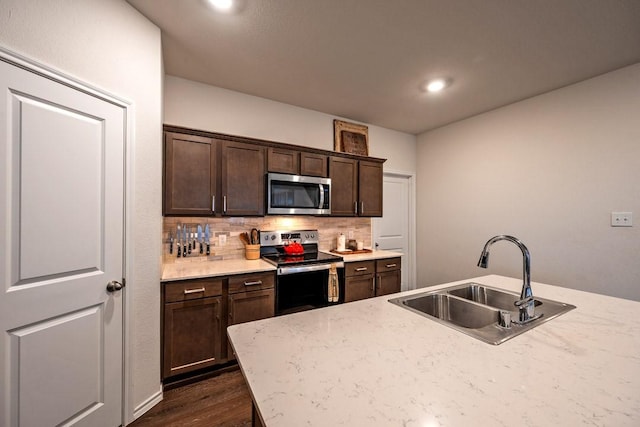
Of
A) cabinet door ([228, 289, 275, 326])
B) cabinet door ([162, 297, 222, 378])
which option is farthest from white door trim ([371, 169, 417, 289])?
cabinet door ([162, 297, 222, 378])

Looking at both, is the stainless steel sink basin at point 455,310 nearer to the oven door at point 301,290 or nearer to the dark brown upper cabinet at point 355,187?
the oven door at point 301,290

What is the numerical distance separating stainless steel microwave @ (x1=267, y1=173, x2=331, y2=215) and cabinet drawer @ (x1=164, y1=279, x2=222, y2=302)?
862 mm

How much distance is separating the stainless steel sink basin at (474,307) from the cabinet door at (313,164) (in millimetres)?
1799

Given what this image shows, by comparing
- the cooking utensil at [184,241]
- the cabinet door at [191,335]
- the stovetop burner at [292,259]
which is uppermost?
the cooking utensil at [184,241]

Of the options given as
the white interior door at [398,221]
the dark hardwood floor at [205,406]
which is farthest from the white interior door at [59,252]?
the white interior door at [398,221]

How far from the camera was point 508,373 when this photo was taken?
2.51 feet

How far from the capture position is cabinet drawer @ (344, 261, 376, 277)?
2799mm

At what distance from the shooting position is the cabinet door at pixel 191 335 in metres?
1.91

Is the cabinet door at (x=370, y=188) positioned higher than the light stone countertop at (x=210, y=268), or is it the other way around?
the cabinet door at (x=370, y=188)

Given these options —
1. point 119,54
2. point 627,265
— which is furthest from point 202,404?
point 627,265

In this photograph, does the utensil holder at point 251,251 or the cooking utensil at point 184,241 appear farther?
the utensil holder at point 251,251

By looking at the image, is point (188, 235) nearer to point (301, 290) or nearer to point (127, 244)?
point (127, 244)

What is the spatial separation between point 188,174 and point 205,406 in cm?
178

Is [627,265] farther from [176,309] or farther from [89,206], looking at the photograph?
[89,206]
